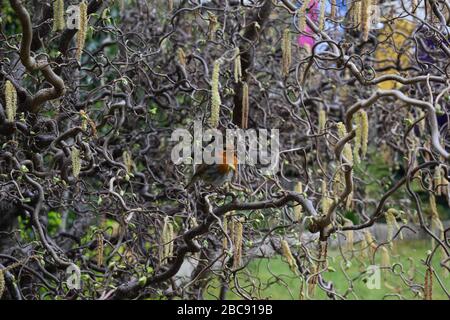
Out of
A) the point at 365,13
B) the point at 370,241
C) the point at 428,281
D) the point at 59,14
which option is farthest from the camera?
the point at 370,241

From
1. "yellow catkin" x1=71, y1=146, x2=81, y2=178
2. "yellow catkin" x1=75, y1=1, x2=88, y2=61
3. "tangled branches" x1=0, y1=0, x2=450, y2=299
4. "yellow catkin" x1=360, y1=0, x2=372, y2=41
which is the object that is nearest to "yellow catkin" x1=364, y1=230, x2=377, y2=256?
"tangled branches" x1=0, y1=0, x2=450, y2=299

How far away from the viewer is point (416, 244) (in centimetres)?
570

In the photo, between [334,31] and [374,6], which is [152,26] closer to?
[334,31]

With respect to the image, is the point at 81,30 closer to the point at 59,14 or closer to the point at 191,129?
the point at 59,14

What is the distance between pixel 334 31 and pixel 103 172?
1.56 m

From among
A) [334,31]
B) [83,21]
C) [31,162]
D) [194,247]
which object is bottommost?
[194,247]

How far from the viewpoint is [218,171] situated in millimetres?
2244

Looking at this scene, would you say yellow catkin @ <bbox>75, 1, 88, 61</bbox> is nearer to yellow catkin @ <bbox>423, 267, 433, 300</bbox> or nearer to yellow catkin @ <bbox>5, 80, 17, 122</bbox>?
yellow catkin @ <bbox>5, 80, 17, 122</bbox>

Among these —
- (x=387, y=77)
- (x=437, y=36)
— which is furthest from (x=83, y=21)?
(x=437, y=36)

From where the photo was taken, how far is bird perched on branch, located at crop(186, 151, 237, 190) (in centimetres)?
222

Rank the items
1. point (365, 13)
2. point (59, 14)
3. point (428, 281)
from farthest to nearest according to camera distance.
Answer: point (59, 14)
point (365, 13)
point (428, 281)

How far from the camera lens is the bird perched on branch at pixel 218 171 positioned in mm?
2225

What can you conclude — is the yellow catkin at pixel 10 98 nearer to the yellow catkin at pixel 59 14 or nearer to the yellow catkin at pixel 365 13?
A: the yellow catkin at pixel 59 14

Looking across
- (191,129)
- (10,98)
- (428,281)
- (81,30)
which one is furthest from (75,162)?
(428,281)
